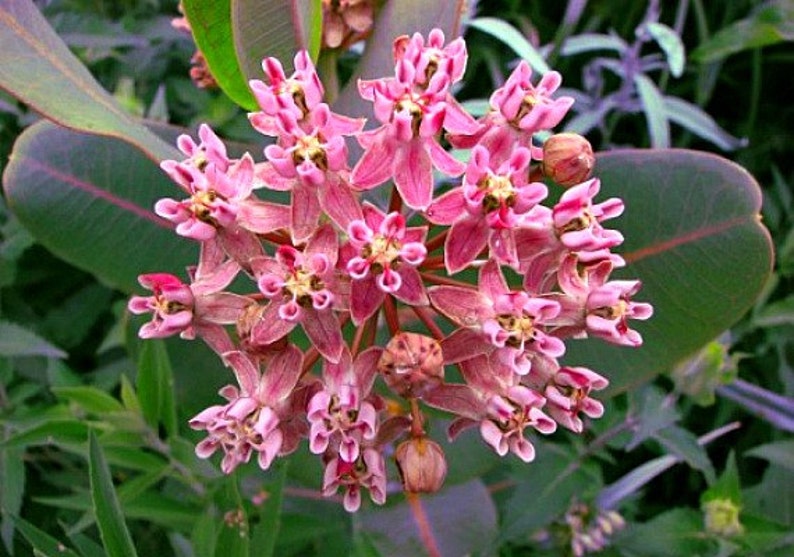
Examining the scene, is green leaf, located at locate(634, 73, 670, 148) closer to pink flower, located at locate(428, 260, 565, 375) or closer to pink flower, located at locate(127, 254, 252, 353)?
pink flower, located at locate(428, 260, 565, 375)

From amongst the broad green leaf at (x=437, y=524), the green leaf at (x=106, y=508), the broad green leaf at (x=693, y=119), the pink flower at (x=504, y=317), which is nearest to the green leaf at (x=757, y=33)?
the broad green leaf at (x=693, y=119)

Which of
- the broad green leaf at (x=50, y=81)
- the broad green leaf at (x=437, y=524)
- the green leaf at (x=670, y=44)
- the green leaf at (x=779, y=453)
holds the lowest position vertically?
the broad green leaf at (x=437, y=524)

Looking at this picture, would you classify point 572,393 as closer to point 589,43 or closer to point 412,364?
point 412,364

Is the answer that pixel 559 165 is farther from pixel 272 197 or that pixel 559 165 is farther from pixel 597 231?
pixel 272 197

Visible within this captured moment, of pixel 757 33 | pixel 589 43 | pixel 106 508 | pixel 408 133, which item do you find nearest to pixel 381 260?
pixel 408 133

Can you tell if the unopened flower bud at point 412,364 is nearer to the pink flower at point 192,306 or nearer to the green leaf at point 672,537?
the pink flower at point 192,306

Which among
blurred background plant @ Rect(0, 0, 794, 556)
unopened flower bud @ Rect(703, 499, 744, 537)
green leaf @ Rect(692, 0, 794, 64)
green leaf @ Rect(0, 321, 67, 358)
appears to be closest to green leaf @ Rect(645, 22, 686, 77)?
blurred background plant @ Rect(0, 0, 794, 556)
